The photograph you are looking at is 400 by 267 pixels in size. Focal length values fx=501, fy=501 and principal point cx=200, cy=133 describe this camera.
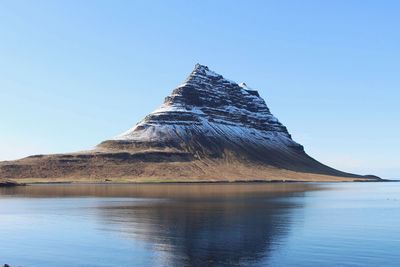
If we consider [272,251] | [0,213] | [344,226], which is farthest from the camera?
[0,213]

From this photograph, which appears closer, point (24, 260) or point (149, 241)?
point (24, 260)

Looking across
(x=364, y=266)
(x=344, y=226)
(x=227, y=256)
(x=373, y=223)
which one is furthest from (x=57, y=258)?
(x=373, y=223)

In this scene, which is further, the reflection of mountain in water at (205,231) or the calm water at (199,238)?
the reflection of mountain in water at (205,231)

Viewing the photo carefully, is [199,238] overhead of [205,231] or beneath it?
beneath

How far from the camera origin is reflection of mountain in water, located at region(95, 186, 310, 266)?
157ft

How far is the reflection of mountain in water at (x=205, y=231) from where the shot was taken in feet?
157

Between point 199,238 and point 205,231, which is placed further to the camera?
point 205,231

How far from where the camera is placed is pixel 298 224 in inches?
2931

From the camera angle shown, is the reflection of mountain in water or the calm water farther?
the reflection of mountain in water

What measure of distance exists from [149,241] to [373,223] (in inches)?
1479

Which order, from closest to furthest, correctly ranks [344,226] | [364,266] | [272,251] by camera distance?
1. [364,266]
2. [272,251]
3. [344,226]

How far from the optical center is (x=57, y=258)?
4894cm

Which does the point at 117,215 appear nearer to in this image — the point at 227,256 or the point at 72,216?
the point at 72,216

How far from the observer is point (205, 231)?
211ft
